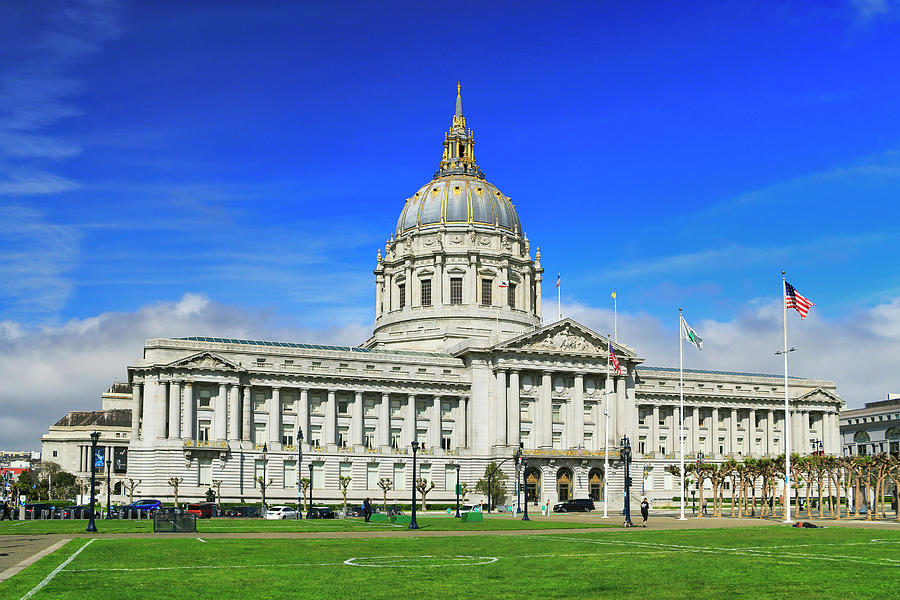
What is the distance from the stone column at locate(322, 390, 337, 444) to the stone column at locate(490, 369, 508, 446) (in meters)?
18.7

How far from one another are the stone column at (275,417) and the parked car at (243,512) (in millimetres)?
17508

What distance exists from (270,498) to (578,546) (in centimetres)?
7653

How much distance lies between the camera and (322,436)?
124 metres

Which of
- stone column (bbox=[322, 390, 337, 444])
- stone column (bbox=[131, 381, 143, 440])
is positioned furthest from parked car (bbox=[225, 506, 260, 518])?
→ stone column (bbox=[322, 390, 337, 444])

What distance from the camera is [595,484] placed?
127250mm

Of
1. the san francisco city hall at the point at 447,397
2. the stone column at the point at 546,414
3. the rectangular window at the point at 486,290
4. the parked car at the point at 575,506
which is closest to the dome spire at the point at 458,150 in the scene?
the san francisco city hall at the point at 447,397

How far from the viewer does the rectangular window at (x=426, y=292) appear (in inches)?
5719

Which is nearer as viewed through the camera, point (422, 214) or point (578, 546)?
point (578, 546)

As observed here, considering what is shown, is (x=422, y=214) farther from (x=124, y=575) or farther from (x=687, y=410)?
(x=124, y=575)

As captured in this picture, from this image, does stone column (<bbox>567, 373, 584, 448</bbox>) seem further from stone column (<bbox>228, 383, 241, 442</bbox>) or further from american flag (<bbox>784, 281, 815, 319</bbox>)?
american flag (<bbox>784, 281, 815, 319</bbox>)

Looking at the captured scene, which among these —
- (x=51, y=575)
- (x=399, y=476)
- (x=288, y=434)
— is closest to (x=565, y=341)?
(x=399, y=476)

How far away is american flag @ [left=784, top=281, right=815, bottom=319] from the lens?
7462cm

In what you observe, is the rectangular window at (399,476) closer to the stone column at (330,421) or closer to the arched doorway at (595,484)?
the stone column at (330,421)

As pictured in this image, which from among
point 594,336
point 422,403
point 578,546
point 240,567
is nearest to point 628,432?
point 594,336
